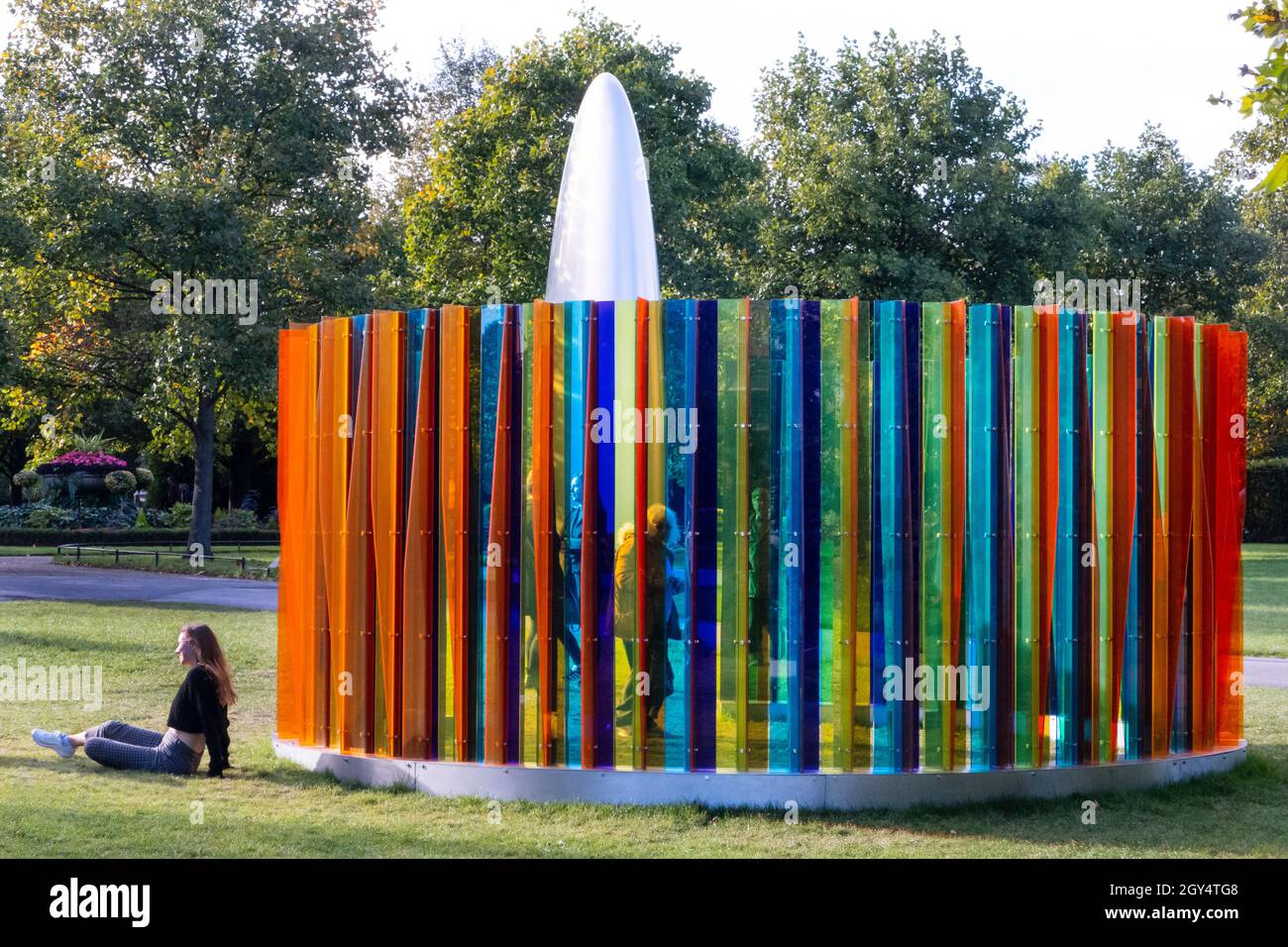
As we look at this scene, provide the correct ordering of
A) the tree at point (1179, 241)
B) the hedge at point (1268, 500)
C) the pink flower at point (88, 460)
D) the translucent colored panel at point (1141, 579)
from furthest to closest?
1. the hedge at point (1268, 500)
2. the pink flower at point (88, 460)
3. the tree at point (1179, 241)
4. the translucent colored panel at point (1141, 579)

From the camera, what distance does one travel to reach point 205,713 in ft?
35.4

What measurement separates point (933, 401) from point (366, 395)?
13.5 ft

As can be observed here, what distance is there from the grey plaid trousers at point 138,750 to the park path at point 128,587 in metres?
13.7

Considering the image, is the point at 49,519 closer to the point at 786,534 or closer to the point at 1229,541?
the point at 786,534

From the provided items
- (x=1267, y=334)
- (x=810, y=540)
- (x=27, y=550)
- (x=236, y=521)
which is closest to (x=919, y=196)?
(x=1267, y=334)

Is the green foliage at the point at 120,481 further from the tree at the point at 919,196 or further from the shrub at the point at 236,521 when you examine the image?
the tree at the point at 919,196

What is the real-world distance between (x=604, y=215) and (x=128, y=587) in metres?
18.9

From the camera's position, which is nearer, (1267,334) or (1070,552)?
(1070,552)

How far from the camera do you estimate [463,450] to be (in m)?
10.3

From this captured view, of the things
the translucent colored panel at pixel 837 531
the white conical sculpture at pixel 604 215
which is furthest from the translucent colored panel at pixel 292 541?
the translucent colored panel at pixel 837 531

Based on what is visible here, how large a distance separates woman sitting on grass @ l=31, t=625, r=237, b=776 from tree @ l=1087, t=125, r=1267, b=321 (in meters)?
42.8

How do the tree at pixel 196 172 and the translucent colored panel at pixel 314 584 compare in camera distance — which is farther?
the tree at pixel 196 172

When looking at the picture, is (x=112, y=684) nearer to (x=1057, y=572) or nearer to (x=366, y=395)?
(x=366, y=395)

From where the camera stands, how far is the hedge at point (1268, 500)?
5275 cm
